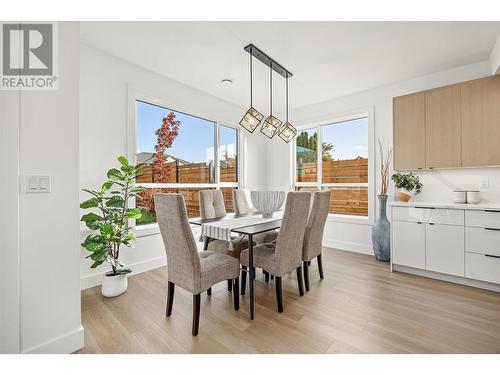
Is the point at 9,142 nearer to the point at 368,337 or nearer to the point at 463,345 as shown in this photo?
the point at 368,337

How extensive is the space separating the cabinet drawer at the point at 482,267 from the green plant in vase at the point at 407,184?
3.13ft

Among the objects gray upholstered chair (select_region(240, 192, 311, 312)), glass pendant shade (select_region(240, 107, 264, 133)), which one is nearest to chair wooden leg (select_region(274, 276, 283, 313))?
gray upholstered chair (select_region(240, 192, 311, 312))

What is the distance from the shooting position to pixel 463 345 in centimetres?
161

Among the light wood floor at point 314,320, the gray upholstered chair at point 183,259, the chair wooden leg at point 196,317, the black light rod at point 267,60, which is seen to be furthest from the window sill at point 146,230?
the black light rod at point 267,60

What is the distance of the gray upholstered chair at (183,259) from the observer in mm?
1716

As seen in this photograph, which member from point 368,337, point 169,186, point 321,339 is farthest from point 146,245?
point 368,337

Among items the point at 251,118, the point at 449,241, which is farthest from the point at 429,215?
the point at 251,118

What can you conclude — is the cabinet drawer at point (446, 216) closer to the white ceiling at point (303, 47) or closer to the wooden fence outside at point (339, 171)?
the wooden fence outside at point (339, 171)

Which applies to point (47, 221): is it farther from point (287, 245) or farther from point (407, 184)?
point (407, 184)

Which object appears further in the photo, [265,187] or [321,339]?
[265,187]

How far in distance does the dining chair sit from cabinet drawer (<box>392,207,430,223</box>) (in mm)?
1965

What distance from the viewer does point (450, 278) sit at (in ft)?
8.78
